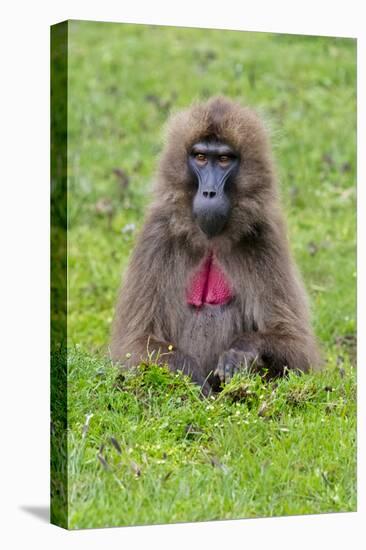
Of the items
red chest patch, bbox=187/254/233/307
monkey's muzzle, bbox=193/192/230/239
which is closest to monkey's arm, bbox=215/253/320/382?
red chest patch, bbox=187/254/233/307

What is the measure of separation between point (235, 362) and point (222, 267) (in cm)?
83

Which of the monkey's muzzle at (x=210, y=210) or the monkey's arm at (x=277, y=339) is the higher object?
the monkey's muzzle at (x=210, y=210)

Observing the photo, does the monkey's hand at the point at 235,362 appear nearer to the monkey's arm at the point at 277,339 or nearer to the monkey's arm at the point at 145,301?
the monkey's arm at the point at 277,339

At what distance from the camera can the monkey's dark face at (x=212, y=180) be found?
9125 mm

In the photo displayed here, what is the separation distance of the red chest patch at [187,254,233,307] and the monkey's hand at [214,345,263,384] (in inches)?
20.4

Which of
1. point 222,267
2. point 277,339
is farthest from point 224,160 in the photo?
point 277,339

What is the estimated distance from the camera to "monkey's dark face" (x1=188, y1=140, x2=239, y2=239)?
9.12 metres

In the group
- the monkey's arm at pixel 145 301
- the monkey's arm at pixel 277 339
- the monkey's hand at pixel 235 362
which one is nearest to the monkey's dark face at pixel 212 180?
the monkey's arm at pixel 145 301

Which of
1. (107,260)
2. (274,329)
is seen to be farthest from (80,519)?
(107,260)

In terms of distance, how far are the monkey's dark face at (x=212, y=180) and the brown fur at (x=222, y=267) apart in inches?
3.1

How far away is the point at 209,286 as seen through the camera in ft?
31.6

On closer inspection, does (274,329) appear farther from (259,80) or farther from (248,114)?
(259,80)

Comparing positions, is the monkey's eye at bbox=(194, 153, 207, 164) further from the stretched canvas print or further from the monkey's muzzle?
the monkey's muzzle

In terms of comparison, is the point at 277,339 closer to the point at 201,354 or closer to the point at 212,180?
the point at 201,354
